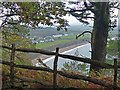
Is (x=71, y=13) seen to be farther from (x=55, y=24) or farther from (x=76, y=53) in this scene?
(x=76, y=53)

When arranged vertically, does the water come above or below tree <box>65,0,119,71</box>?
below

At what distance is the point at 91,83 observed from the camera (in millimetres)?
2648

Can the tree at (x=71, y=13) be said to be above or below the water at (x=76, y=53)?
above

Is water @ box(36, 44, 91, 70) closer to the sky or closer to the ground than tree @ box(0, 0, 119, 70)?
closer to the ground

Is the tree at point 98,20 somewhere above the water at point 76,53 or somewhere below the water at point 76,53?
above

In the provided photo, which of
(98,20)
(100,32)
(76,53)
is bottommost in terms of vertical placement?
(76,53)

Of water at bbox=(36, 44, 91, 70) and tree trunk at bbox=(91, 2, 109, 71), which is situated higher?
tree trunk at bbox=(91, 2, 109, 71)

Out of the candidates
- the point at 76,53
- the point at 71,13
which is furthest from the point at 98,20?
the point at 76,53

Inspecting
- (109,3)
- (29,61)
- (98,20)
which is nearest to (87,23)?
(98,20)

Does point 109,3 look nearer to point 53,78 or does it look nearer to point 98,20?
point 98,20

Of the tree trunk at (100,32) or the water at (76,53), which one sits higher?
the tree trunk at (100,32)

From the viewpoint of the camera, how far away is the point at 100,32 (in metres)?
Answer: 2.61

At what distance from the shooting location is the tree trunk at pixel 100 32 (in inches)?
102

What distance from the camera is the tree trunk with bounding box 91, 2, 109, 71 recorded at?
102 inches
